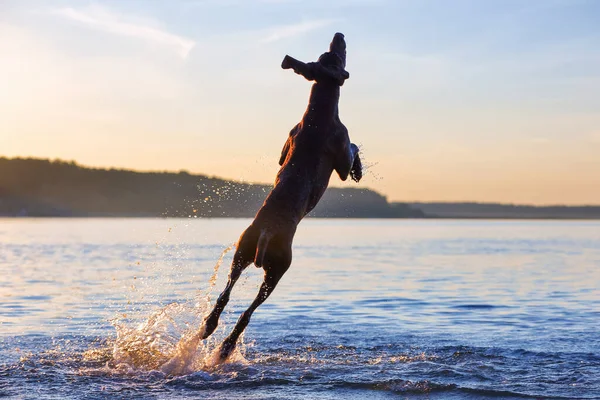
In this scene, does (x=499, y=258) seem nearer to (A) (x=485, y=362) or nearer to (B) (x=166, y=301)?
(B) (x=166, y=301)

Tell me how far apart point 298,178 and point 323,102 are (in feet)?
3.73

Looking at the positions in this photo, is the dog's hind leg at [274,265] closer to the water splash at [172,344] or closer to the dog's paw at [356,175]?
the water splash at [172,344]

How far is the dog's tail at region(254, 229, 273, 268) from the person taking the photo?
11.1 m

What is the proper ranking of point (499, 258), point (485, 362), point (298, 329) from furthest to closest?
point (499, 258), point (298, 329), point (485, 362)

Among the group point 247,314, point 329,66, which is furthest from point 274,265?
point 329,66

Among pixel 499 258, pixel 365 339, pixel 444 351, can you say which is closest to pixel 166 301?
pixel 365 339

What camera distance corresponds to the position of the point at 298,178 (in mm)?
11305

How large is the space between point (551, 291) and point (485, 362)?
13.0m

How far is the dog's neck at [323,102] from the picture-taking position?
1155cm

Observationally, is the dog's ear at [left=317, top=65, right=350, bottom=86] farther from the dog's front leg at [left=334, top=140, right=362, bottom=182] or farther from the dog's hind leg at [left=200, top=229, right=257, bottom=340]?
the dog's hind leg at [left=200, top=229, right=257, bottom=340]

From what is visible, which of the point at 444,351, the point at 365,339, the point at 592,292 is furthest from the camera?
the point at 592,292

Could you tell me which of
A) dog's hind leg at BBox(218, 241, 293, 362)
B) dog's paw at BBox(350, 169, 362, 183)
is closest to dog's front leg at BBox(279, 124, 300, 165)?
dog's paw at BBox(350, 169, 362, 183)

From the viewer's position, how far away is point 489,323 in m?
17.9

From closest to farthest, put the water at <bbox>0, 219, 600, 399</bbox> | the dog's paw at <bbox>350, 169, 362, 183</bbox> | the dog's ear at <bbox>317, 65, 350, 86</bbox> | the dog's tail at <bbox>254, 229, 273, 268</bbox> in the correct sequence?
the water at <bbox>0, 219, 600, 399</bbox>
the dog's tail at <bbox>254, 229, 273, 268</bbox>
the dog's ear at <bbox>317, 65, 350, 86</bbox>
the dog's paw at <bbox>350, 169, 362, 183</bbox>
